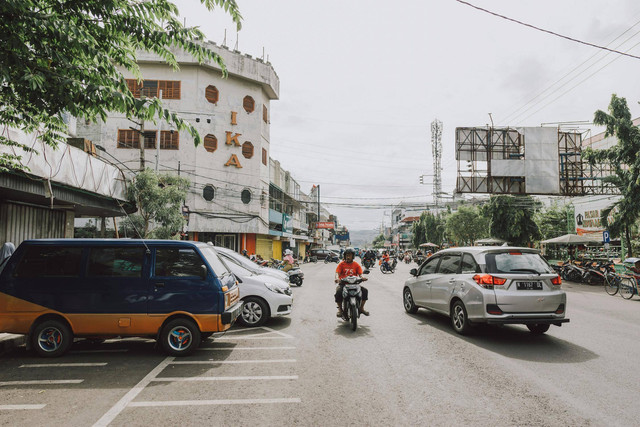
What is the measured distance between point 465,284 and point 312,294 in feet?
26.9

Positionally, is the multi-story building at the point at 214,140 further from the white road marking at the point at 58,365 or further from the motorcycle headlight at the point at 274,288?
the white road marking at the point at 58,365

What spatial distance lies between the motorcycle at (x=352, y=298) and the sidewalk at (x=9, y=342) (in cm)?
594

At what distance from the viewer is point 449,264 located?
28.2 feet

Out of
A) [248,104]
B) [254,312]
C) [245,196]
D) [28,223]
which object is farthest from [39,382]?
[248,104]

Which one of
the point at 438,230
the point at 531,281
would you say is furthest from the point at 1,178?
the point at 438,230

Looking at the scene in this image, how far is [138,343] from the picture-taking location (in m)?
7.14

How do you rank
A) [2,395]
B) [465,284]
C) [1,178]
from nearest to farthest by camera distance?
[2,395] < [465,284] < [1,178]

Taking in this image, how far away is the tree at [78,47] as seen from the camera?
4.35 meters

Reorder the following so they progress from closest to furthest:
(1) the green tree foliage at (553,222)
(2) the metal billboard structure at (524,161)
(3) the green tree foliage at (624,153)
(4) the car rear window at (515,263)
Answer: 1. (4) the car rear window at (515,263)
2. (3) the green tree foliage at (624,153)
3. (2) the metal billboard structure at (524,161)
4. (1) the green tree foliage at (553,222)

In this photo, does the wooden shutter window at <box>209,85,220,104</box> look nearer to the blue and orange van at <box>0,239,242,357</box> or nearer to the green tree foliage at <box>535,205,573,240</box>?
the blue and orange van at <box>0,239,242,357</box>

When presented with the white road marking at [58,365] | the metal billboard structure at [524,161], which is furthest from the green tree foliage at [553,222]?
the white road marking at [58,365]

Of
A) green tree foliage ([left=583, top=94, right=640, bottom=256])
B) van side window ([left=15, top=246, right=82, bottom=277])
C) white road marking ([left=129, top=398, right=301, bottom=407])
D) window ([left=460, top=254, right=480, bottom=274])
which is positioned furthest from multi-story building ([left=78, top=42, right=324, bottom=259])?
white road marking ([left=129, top=398, right=301, bottom=407])

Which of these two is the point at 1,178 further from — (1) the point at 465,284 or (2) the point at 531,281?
(2) the point at 531,281

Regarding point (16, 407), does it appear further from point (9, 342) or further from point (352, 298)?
point (352, 298)
